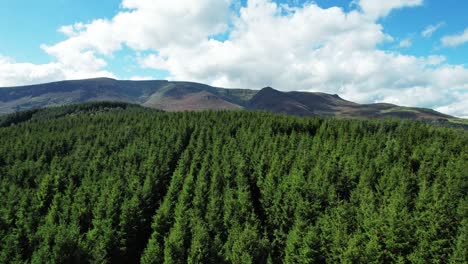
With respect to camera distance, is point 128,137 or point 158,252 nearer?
point 158,252

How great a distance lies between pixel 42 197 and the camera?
80.6 metres

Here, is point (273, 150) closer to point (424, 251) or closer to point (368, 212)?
point (368, 212)

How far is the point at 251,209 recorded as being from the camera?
2264 inches

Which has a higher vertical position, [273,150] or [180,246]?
[273,150]

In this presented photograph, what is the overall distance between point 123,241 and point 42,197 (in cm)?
4540

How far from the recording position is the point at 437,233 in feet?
139

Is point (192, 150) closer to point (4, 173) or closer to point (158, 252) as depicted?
point (158, 252)

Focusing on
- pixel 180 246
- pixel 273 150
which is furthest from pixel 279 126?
pixel 180 246

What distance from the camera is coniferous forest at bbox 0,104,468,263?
4306 cm

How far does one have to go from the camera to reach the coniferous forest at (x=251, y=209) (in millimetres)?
43062

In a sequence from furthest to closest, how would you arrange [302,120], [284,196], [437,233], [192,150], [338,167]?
[302,120] → [192,150] → [338,167] → [284,196] → [437,233]

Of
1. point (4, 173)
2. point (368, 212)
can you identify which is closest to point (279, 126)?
point (368, 212)

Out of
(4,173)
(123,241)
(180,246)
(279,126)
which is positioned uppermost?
(279,126)

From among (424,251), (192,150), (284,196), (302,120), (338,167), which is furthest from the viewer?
(302,120)
